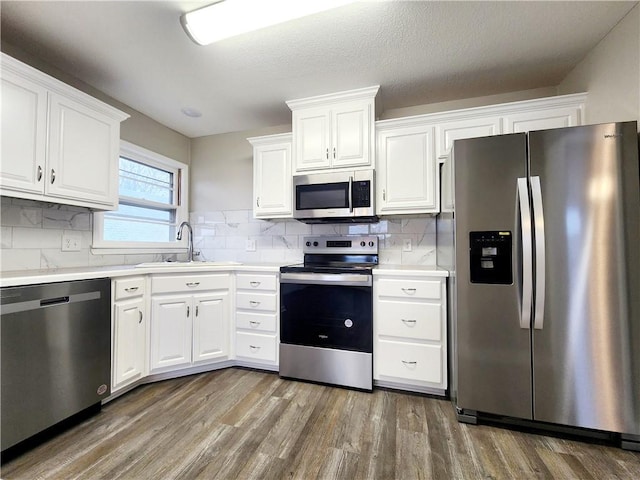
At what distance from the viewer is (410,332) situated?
6.66ft

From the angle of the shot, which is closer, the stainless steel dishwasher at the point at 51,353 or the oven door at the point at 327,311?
the stainless steel dishwasher at the point at 51,353

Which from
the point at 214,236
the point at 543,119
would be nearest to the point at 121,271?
the point at 214,236

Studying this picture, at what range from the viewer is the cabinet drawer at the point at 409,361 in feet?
6.48

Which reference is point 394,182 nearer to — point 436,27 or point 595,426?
point 436,27

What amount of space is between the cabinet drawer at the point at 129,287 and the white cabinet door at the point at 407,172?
1.93m

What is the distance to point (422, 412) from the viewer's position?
1.83m

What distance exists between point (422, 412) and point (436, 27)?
2408mm

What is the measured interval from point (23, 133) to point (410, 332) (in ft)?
9.02

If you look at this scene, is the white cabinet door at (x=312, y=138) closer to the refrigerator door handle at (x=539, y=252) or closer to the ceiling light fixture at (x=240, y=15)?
the ceiling light fixture at (x=240, y=15)

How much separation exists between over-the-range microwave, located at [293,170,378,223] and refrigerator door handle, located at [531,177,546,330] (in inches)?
41.8

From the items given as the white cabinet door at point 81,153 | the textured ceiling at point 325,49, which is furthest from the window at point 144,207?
the textured ceiling at point 325,49

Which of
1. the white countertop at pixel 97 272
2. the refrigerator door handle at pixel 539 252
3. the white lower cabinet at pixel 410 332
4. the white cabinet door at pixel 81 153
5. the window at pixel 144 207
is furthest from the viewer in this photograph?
the window at pixel 144 207

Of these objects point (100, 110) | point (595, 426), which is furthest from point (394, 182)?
point (100, 110)

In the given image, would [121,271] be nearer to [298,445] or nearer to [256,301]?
[256,301]
